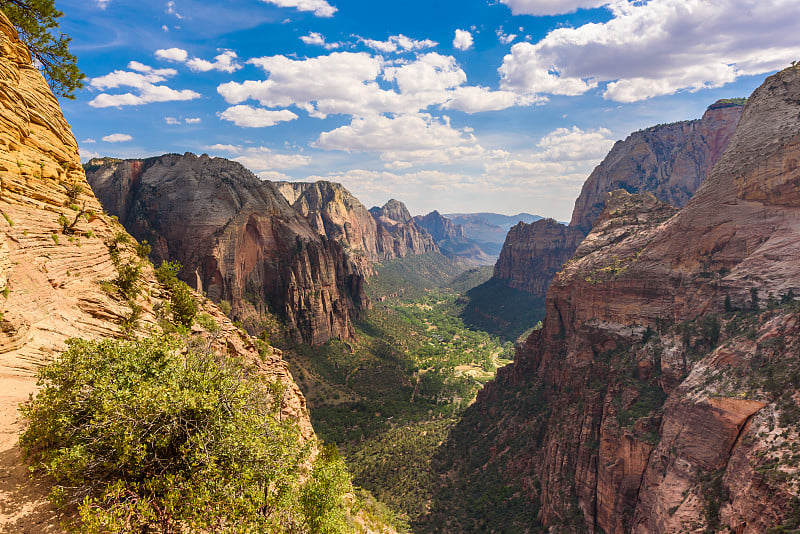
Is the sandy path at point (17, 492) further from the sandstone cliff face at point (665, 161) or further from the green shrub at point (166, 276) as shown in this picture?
the sandstone cliff face at point (665, 161)

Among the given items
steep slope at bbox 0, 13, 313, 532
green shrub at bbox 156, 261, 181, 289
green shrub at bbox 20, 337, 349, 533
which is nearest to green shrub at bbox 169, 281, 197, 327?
steep slope at bbox 0, 13, 313, 532

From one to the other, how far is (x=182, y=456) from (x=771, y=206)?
59.6 meters

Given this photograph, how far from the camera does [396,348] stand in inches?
4985

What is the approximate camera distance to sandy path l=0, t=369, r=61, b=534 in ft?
30.6

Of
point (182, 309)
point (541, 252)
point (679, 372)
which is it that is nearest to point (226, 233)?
point (182, 309)

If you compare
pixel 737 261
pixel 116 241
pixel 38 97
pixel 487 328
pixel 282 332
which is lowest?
pixel 487 328

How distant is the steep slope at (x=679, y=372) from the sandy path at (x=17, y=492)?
35.5m

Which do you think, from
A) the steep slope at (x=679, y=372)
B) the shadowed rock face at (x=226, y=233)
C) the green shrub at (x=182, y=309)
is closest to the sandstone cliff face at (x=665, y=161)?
the steep slope at (x=679, y=372)

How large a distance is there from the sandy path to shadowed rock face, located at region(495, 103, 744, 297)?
144 metres

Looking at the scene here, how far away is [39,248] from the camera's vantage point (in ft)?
64.3

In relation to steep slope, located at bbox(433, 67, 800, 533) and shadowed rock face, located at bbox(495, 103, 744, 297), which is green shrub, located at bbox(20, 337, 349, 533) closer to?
steep slope, located at bbox(433, 67, 800, 533)

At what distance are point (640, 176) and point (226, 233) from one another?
6827 inches

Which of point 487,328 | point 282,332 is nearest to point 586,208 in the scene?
point 487,328

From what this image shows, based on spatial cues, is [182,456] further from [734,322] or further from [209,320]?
[734,322]
